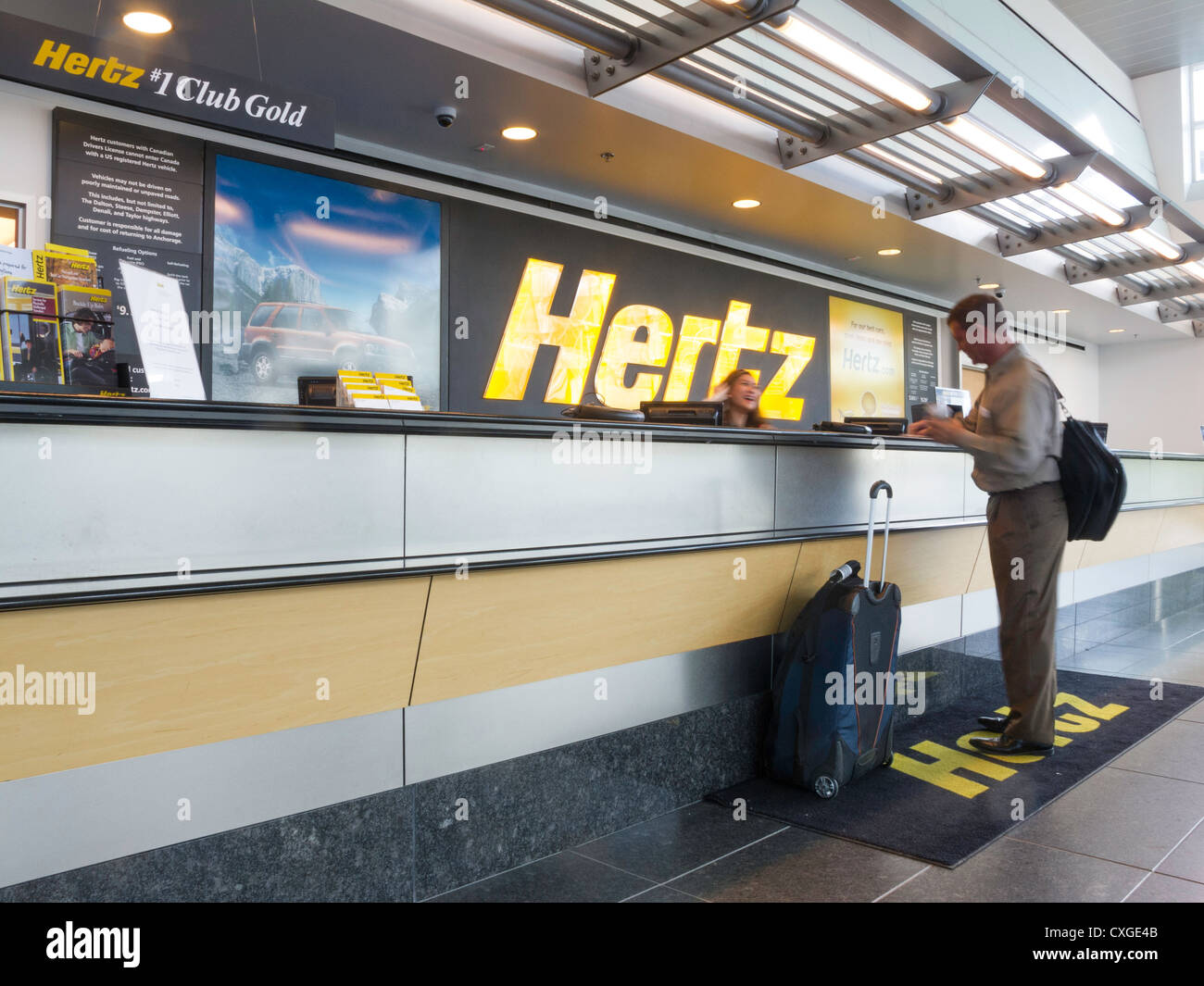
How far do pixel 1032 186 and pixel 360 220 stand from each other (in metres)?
3.82

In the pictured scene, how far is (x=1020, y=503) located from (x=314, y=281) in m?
3.56

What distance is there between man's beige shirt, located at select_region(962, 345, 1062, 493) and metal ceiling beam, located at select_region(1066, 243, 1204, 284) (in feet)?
14.8

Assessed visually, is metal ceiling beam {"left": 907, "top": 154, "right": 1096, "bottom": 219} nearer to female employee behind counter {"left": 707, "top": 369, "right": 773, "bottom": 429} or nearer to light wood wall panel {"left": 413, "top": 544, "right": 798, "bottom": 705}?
female employee behind counter {"left": 707, "top": 369, "right": 773, "bottom": 429}

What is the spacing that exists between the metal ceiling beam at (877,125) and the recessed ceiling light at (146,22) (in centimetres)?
315

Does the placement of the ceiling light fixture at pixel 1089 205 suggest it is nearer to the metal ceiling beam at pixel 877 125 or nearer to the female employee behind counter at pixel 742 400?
the metal ceiling beam at pixel 877 125

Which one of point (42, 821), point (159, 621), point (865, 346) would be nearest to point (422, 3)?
point (159, 621)

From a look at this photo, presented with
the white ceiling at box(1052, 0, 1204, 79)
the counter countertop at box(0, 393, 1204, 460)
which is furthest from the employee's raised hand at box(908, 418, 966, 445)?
the white ceiling at box(1052, 0, 1204, 79)

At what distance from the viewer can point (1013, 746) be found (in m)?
3.44

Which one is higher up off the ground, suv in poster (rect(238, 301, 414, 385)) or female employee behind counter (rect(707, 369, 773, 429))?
suv in poster (rect(238, 301, 414, 385))

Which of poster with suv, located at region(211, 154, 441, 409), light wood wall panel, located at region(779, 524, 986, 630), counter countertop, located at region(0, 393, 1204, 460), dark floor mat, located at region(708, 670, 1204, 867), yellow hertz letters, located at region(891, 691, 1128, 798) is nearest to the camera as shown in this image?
counter countertop, located at region(0, 393, 1204, 460)

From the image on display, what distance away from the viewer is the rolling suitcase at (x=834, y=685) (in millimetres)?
2896

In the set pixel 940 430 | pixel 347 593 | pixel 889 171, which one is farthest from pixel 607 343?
pixel 347 593

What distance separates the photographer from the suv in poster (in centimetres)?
439

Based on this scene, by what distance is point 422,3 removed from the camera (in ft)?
12.0
